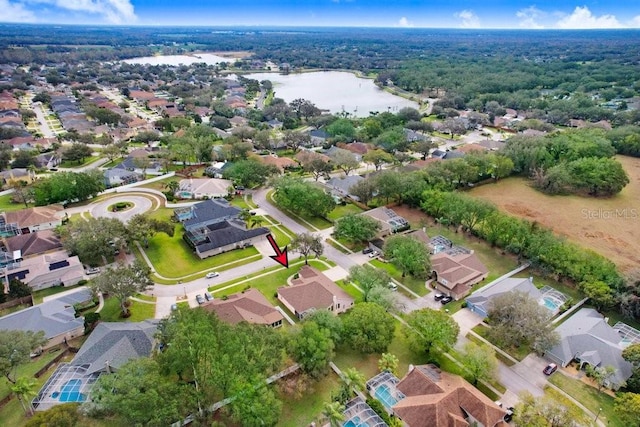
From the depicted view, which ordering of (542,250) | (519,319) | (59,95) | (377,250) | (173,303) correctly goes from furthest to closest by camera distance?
(59,95)
(377,250)
(542,250)
(173,303)
(519,319)

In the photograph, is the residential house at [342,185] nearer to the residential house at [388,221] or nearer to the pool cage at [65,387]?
the residential house at [388,221]

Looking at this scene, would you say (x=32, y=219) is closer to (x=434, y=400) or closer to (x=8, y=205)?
(x=8, y=205)

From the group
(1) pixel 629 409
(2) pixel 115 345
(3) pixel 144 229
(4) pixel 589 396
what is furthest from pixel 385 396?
(3) pixel 144 229

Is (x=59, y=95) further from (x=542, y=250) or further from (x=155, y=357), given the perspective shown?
(x=542, y=250)

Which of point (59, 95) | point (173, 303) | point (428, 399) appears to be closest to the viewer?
point (428, 399)

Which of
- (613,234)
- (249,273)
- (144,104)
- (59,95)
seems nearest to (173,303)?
(249,273)
